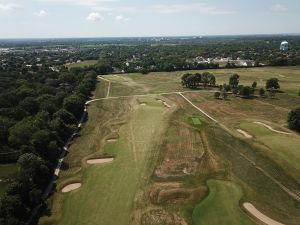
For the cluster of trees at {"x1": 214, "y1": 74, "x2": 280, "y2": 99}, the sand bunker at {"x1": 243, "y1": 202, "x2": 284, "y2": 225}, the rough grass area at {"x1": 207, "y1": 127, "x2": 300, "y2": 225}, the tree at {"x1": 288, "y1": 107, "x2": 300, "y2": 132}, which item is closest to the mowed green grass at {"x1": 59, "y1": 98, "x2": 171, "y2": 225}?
the rough grass area at {"x1": 207, "y1": 127, "x2": 300, "y2": 225}

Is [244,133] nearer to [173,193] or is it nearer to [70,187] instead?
[173,193]

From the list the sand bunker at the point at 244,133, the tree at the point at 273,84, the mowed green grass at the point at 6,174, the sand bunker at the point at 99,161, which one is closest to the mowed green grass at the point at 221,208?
the sand bunker at the point at 99,161

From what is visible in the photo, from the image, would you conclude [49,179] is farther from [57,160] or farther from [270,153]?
[270,153]

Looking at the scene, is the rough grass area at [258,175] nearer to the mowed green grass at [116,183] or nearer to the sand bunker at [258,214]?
the sand bunker at [258,214]

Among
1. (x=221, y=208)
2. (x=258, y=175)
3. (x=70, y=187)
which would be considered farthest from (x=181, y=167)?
(x=70, y=187)

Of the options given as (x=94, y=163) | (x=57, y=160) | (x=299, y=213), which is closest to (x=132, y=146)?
(x=94, y=163)
